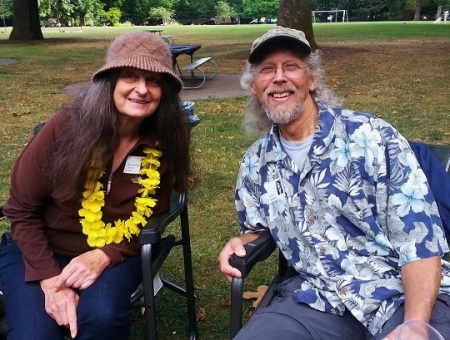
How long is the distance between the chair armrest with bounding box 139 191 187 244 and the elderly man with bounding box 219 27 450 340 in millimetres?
316

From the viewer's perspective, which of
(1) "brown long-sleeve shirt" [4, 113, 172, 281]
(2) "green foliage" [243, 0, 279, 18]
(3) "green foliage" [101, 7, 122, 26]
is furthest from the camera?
(2) "green foliage" [243, 0, 279, 18]

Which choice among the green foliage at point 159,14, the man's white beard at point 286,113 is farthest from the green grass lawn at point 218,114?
the green foliage at point 159,14

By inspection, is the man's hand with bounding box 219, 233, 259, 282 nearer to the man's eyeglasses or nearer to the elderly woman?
the elderly woman

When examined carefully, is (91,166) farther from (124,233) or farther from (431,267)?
(431,267)

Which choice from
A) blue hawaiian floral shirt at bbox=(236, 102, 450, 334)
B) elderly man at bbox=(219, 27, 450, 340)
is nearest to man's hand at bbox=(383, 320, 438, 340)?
elderly man at bbox=(219, 27, 450, 340)

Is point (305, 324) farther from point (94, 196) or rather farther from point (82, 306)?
point (94, 196)

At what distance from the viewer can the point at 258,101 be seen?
2.36 metres

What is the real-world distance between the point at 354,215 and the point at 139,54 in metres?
1.05

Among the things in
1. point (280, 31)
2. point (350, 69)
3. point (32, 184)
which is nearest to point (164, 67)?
point (280, 31)

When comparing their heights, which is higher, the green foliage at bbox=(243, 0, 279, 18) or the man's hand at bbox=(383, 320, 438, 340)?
the man's hand at bbox=(383, 320, 438, 340)

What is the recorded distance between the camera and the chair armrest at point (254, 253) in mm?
2094

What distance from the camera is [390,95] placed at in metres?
9.05

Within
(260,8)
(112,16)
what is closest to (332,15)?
(260,8)

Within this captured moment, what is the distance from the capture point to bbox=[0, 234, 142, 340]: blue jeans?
83.7 inches
